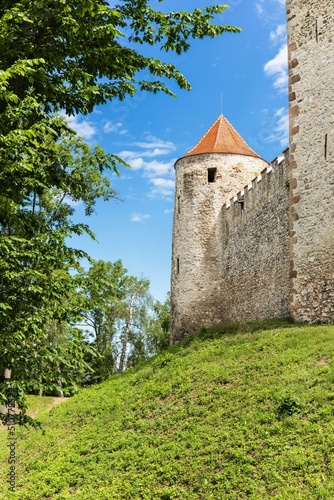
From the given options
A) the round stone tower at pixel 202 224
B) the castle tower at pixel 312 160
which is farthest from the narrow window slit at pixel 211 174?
the castle tower at pixel 312 160

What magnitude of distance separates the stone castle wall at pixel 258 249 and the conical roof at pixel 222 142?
2839 mm

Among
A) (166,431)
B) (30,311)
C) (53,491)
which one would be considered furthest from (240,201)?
(30,311)

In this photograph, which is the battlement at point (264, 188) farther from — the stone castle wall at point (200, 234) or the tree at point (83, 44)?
the tree at point (83, 44)

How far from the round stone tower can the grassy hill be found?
25.6ft

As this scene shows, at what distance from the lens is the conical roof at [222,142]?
23434mm

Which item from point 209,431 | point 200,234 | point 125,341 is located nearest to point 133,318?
point 125,341

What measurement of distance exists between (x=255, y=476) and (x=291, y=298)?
6698 mm

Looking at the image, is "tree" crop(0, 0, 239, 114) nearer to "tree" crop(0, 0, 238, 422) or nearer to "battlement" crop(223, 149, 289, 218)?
"tree" crop(0, 0, 238, 422)

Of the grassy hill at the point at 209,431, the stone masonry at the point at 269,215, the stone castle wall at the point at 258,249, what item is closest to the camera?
the grassy hill at the point at 209,431

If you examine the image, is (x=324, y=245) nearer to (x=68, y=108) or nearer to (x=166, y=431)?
(x=166, y=431)

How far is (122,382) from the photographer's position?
14.9m

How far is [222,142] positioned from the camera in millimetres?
→ 23938

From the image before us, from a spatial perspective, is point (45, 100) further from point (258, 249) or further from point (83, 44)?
point (258, 249)

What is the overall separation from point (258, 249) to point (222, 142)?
7.18m
